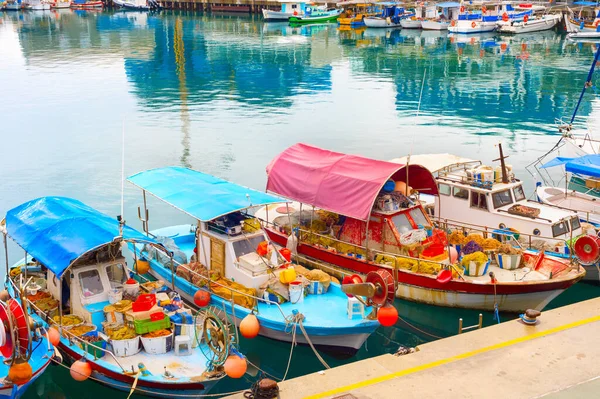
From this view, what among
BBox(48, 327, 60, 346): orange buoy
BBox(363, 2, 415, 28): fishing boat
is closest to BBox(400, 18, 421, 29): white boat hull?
BBox(363, 2, 415, 28): fishing boat

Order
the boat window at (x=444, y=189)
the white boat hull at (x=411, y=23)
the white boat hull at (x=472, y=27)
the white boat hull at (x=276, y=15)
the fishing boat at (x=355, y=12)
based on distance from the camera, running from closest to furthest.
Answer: the boat window at (x=444, y=189) → the white boat hull at (x=472, y=27) → the white boat hull at (x=411, y=23) → the fishing boat at (x=355, y=12) → the white boat hull at (x=276, y=15)

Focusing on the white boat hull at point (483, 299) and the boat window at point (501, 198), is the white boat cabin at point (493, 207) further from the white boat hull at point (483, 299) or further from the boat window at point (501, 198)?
the white boat hull at point (483, 299)

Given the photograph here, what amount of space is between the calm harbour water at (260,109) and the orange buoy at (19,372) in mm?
2366

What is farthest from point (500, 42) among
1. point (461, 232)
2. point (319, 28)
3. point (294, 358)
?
point (294, 358)

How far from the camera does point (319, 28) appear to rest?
100 metres

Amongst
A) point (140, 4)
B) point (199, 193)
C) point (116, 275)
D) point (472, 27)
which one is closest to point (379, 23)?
point (472, 27)

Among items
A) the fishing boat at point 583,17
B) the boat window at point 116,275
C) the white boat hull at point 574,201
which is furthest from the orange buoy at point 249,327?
the fishing boat at point 583,17

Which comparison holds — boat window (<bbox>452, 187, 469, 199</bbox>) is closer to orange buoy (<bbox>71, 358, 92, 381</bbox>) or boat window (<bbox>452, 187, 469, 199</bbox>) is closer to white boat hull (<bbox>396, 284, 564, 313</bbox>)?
white boat hull (<bbox>396, 284, 564, 313</bbox>)

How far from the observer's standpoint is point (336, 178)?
1991 centimetres

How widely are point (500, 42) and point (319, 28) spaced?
91.6ft

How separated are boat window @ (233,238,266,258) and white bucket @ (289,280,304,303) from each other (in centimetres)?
171

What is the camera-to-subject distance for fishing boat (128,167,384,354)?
53.4 ft

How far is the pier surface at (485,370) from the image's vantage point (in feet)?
40.2

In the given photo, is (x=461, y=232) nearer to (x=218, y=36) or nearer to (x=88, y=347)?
(x=88, y=347)
